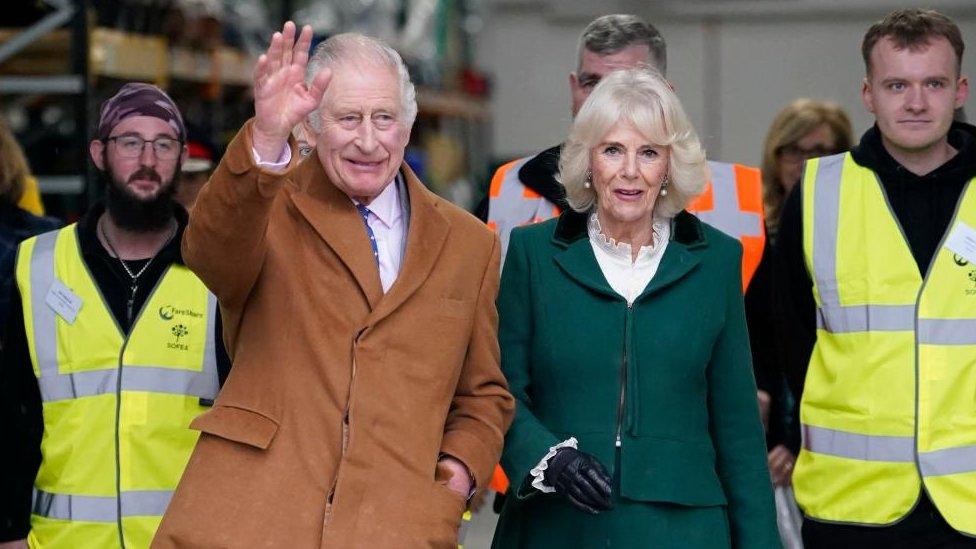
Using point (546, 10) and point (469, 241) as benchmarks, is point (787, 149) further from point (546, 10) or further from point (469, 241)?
point (546, 10)

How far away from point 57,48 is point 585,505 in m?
5.73

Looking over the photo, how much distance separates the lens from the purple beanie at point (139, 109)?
15.2ft

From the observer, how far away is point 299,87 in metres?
3.32

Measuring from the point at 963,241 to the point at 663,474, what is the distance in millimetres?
1143

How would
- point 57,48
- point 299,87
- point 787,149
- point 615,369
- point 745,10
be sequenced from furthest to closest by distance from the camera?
point 745,10
point 57,48
point 787,149
point 615,369
point 299,87

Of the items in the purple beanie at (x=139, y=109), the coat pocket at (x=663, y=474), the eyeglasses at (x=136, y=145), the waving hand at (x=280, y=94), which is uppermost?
the waving hand at (x=280, y=94)

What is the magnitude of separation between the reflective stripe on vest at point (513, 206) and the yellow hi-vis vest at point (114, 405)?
877 millimetres

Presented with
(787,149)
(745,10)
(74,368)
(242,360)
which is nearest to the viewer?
(242,360)

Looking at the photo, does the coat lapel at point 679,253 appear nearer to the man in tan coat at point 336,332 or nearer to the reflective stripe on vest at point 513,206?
the man in tan coat at point 336,332

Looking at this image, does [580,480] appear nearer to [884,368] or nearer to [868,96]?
[884,368]

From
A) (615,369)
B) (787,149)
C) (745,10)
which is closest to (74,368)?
(615,369)

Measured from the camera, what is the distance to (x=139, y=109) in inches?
183

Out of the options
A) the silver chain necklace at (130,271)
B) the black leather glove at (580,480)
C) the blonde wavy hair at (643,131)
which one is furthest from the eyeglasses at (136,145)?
the black leather glove at (580,480)

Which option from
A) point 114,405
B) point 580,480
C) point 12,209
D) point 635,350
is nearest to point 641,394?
point 635,350
